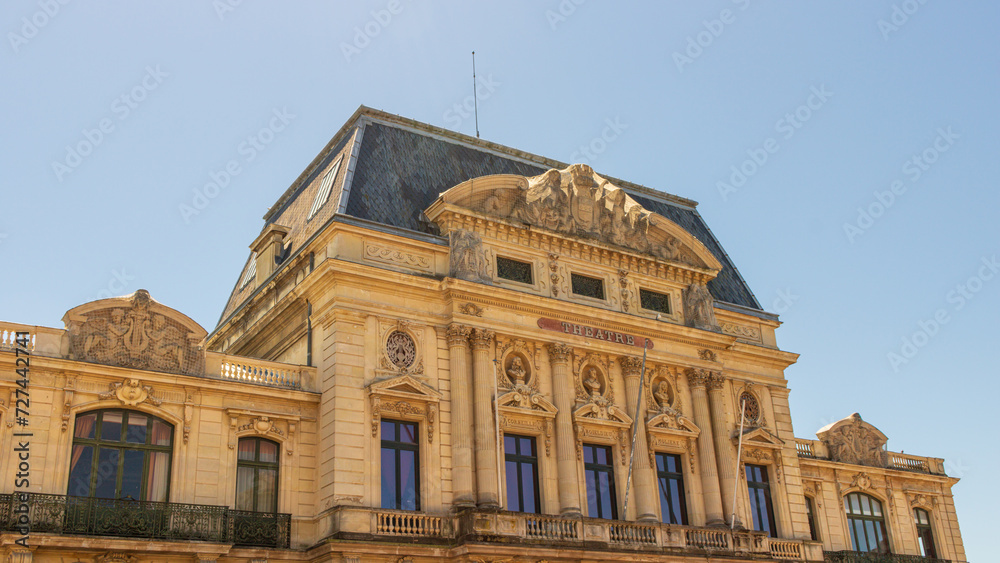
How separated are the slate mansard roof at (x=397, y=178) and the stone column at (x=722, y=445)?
461 cm

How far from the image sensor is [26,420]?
76.7 ft

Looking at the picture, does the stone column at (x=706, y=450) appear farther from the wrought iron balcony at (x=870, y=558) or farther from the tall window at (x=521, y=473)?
the tall window at (x=521, y=473)

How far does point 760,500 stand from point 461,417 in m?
12.3

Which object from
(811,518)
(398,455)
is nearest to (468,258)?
(398,455)

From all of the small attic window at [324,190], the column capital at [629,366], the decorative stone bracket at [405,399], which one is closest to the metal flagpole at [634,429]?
the column capital at [629,366]

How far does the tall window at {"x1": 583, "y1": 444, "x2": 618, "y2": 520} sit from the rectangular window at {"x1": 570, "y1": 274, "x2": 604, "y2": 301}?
504 cm

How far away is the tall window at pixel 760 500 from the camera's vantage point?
3328 cm

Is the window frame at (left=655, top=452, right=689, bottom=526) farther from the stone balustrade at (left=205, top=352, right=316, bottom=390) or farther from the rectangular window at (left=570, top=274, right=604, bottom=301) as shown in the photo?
the stone balustrade at (left=205, top=352, right=316, bottom=390)

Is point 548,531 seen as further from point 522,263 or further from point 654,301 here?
point 654,301

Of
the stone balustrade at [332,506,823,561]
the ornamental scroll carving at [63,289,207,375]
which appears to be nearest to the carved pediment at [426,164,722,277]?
the stone balustrade at [332,506,823,561]

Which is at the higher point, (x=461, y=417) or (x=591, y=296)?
(x=591, y=296)

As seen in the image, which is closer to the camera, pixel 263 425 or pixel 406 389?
pixel 263 425

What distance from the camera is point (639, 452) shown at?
3073 centimetres

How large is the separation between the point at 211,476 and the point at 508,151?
56.6 feet
